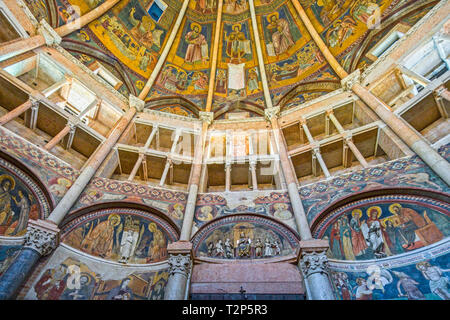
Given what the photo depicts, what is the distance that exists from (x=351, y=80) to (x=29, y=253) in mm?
14723

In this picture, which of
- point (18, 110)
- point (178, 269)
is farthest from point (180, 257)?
point (18, 110)

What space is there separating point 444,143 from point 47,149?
46.3 ft

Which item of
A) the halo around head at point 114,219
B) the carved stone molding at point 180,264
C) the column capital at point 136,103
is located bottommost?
the carved stone molding at point 180,264

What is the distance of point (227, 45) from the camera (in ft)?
66.9

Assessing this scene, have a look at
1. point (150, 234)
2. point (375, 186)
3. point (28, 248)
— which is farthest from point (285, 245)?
point (28, 248)

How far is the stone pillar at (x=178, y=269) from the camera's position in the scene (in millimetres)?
7508

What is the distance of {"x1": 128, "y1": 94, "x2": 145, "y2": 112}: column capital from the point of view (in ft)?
47.7

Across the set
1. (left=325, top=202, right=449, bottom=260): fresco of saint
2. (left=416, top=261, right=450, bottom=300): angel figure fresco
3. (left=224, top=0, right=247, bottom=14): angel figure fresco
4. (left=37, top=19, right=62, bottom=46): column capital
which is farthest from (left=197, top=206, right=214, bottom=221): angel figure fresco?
(left=224, top=0, right=247, bottom=14): angel figure fresco

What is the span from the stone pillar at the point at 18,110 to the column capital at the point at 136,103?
4.36 metres

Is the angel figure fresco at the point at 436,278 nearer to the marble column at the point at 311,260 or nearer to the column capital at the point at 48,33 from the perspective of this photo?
the marble column at the point at 311,260

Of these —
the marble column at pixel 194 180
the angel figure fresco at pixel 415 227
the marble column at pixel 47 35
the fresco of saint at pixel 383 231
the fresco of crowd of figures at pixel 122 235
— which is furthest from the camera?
the marble column at pixel 47 35

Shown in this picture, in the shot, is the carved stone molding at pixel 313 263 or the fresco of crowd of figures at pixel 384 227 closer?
the carved stone molding at pixel 313 263

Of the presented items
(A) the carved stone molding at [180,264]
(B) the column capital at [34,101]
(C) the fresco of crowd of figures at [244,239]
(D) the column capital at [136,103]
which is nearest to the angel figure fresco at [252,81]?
(D) the column capital at [136,103]
